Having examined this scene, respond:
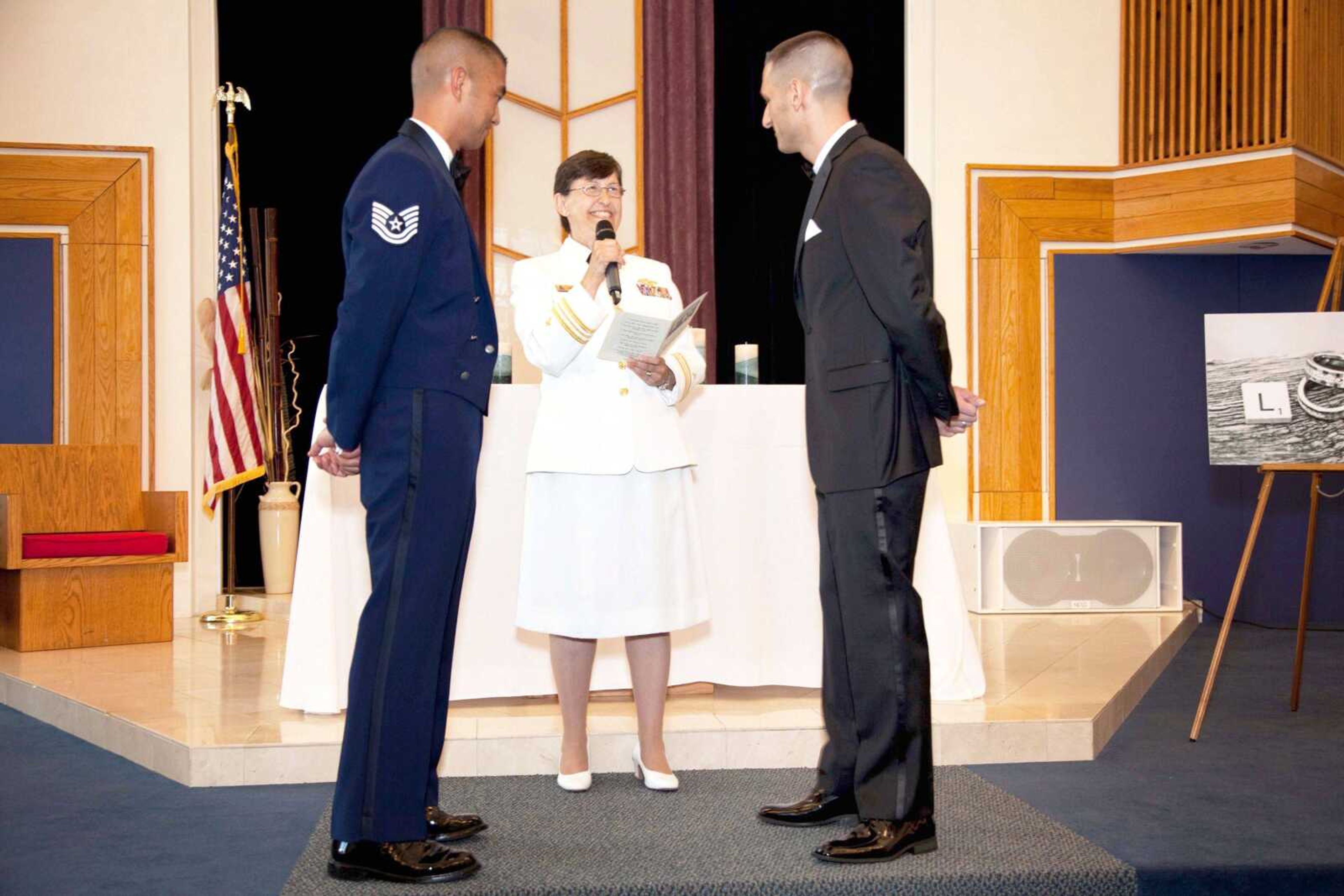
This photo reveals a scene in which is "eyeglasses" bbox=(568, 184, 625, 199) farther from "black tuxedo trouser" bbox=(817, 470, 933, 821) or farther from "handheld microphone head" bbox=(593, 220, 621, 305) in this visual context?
"black tuxedo trouser" bbox=(817, 470, 933, 821)

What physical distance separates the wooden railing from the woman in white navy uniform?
446 centimetres

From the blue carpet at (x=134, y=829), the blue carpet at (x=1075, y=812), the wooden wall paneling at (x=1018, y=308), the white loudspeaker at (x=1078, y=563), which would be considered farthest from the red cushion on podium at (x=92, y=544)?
the wooden wall paneling at (x=1018, y=308)

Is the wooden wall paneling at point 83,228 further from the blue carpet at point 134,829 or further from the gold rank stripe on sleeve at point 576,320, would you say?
the gold rank stripe on sleeve at point 576,320

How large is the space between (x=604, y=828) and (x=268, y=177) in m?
5.12

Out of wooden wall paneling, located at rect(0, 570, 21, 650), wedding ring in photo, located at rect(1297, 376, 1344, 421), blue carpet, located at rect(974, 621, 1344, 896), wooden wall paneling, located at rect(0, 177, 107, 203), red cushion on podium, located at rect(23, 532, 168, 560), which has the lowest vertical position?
blue carpet, located at rect(974, 621, 1344, 896)

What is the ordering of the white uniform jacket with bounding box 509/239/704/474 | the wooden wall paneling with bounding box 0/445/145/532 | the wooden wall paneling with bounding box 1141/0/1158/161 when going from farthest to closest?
the wooden wall paneling with bounding box 1141/0/1158/161, the wooden wall paneling with bounding box 0/445/145/532, the white uniform jacket with bounding box 509/239/704/474

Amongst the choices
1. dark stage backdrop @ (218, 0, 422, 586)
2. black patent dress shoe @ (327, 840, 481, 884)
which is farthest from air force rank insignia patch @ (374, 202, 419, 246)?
dark stage backdrop @ (218, 0, 422, 586)

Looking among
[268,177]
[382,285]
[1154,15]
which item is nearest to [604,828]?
[382,285]

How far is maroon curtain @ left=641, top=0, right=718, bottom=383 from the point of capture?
6809 millimetres

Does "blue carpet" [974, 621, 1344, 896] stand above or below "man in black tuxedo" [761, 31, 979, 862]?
below

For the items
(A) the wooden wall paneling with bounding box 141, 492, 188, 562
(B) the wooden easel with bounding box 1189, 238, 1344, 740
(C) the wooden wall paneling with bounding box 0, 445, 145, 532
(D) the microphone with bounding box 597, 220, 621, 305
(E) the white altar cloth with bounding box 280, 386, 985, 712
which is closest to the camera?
(D) the microphone with bounding box 597, 220, 621, 305

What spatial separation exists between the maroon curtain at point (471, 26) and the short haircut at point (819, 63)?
13.7ft

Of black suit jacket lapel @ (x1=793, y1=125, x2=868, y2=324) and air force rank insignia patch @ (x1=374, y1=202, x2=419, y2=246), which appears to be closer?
air force rank insignia patch @ (x1=374, y1=202, x2=419, y2=246)

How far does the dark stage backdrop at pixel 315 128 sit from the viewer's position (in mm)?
6789
